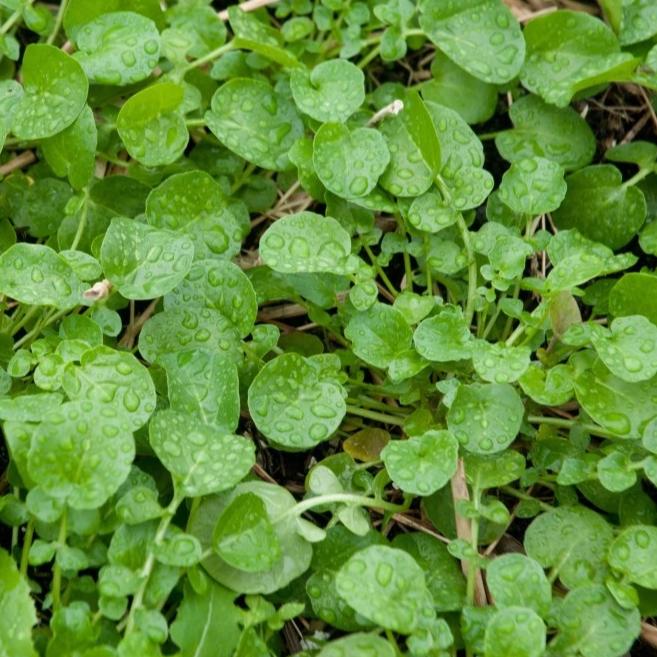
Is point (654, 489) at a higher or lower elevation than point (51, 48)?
lower

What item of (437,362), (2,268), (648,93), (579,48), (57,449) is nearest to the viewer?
(57,449)

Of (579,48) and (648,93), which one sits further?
(648,93)

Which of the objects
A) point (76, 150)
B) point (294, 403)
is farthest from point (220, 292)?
point (76, 150)

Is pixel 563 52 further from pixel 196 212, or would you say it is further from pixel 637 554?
pixel 637 554

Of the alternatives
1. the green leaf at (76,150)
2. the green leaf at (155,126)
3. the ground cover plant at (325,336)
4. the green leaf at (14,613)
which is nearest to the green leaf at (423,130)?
the ground cover plant at (325,336)

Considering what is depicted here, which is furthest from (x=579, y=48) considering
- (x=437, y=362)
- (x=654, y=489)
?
(x=654, y=489)

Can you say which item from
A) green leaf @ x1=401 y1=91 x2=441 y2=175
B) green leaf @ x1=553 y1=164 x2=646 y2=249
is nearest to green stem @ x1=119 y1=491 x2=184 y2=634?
green leaf @ x1=401 y1=91 x2=441 y2=175

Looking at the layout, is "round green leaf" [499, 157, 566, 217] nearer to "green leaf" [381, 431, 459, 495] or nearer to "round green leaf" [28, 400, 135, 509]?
"green leaf" [381, 431, 459, 495]

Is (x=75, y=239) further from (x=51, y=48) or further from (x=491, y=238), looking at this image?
(x=491, y=238)

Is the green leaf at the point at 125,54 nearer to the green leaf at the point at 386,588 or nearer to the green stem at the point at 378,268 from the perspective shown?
the green stem at the point at 378,268
